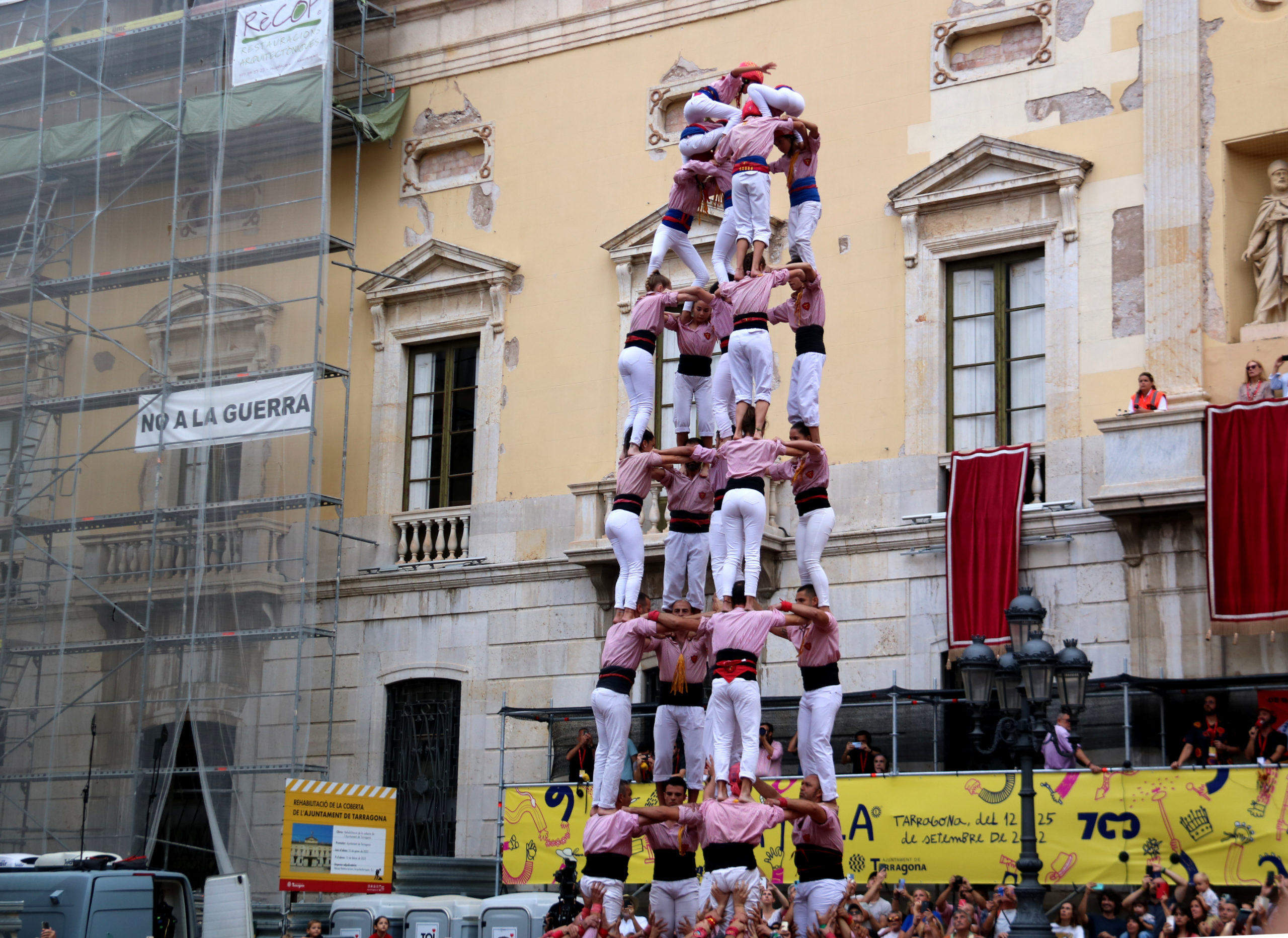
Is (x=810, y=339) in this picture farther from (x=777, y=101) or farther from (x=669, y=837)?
(x=669, y=837)

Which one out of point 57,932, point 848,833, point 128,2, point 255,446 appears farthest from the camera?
point 128,2

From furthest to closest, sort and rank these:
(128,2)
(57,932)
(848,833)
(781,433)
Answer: (128,2) → (781,433) → (848,833) → (57,932)

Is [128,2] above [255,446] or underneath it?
above

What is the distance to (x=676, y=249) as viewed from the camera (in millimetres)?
16109

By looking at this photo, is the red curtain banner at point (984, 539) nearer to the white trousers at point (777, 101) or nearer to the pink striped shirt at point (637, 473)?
the pink striped shirt at point (637, 473)

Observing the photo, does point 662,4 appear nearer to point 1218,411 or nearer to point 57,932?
point 1218,411

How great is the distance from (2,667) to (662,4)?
518 inches

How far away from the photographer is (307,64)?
86.4ft

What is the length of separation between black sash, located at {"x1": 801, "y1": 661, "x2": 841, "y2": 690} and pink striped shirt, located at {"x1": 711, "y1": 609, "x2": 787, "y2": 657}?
26.3 inches

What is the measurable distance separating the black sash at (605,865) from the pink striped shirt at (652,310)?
173 inches

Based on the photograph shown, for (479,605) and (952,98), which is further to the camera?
(479,605)

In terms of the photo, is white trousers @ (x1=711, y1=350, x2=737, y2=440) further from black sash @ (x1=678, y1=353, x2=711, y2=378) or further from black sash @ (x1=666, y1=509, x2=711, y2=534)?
black sash @ (x1=666, y1=509, x2=711, y2=534)

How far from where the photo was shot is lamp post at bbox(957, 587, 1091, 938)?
15211mm

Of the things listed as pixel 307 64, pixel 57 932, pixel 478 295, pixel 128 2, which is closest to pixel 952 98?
pixel 478 295
